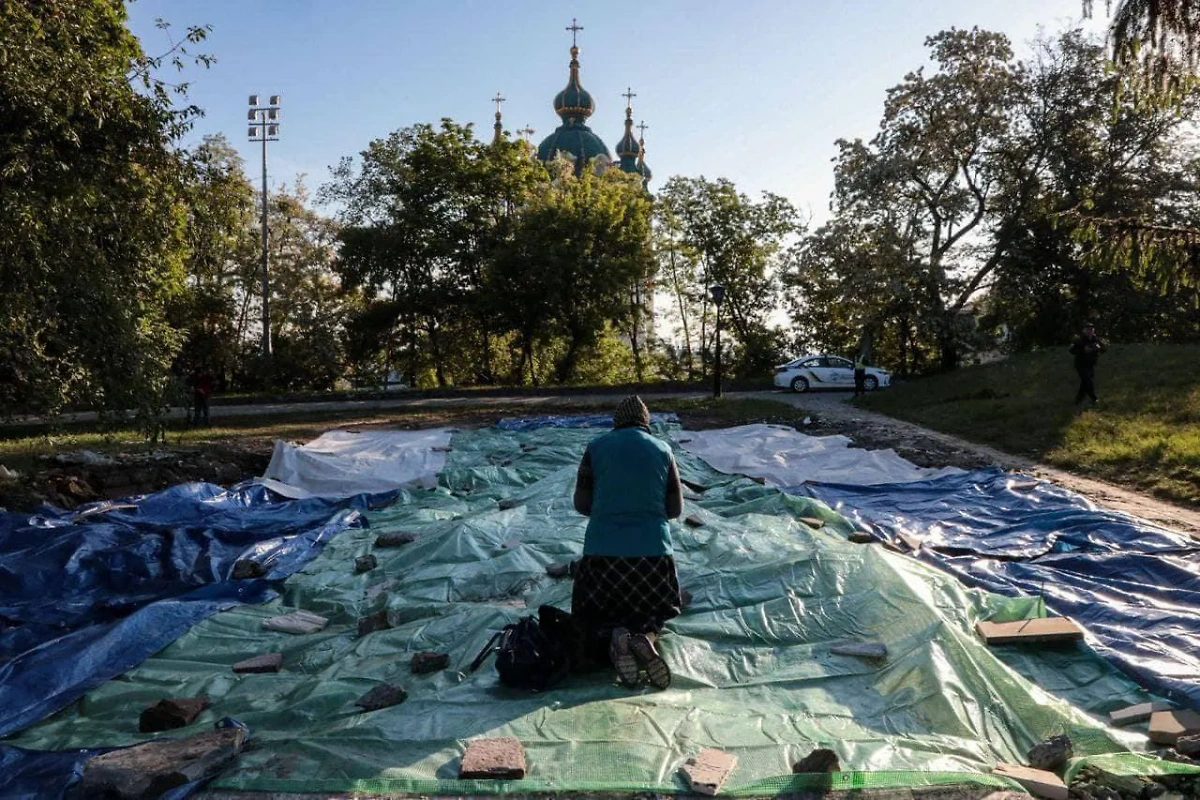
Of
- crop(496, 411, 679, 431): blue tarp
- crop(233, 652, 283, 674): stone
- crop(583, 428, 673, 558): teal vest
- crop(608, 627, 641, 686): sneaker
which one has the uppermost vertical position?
crop(583, 428, 673, 558): teal vest

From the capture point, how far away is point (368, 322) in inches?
1217

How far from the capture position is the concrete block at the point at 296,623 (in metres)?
5.20

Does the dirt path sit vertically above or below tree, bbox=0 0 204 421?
below

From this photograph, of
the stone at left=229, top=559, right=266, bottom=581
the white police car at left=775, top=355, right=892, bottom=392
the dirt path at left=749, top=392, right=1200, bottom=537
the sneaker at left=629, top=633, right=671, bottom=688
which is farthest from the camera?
the white police car at left=775, top=355, right=892, bottom=392

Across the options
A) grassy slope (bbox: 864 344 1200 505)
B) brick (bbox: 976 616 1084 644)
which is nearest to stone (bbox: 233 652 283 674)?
brick (bbox: 976 616 1084 644)

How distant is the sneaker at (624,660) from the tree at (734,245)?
1114 inches

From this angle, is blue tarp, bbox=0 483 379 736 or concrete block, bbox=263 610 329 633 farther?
concrete block, bbox=263 610 329 633

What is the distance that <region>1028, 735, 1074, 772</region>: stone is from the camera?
10.9 feet

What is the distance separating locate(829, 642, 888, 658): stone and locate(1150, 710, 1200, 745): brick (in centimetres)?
119

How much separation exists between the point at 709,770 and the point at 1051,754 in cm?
144

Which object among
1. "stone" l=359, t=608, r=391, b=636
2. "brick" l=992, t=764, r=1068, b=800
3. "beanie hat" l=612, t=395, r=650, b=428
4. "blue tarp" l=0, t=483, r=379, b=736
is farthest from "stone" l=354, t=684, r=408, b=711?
"brick" l=992, t=764, r=1068, b=800

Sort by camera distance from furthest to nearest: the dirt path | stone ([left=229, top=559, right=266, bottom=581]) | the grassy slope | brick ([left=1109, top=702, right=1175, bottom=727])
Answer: the grassy slope
the dirt path
stone ([left=229, top=559, right=266, bottom=581])
brick ([left=1109, top=702, right=1175, bottom=727])

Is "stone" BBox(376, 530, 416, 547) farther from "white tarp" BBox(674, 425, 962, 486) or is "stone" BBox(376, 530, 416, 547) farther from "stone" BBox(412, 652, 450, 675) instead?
"white tarp" BBox(674, 425, 962, 486)

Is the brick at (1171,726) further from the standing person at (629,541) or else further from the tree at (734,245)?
the tree at (734,245)
